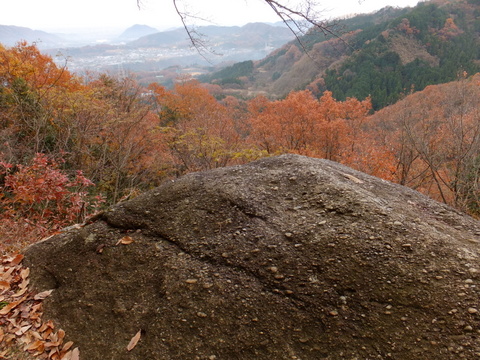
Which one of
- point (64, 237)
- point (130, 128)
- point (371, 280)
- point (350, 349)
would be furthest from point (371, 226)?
point (130, 128)

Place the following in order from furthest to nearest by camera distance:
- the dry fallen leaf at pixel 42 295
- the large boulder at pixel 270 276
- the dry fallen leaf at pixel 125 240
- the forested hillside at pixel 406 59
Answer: the forested hillside at pixel 406 59 → the dry fallen leaf at pixel 125 240 → the dry fallen leaf at pixel 42 295 → the large boulder at pixel 270 276

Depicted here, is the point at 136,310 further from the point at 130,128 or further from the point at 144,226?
the point at 130,128

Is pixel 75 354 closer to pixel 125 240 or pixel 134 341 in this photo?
pixel 134 341

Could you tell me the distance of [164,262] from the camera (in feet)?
10.4

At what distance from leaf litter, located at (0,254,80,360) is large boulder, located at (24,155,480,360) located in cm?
10

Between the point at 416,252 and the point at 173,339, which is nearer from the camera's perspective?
the point at 173,339

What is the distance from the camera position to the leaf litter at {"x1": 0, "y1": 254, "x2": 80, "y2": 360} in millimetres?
2529

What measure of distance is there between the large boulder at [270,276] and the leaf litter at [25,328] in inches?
4.1

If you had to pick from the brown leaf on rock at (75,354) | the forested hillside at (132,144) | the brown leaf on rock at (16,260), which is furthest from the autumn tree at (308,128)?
the brown leaf on rock at (75,354)

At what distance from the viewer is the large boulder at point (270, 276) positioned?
2363 millimetres

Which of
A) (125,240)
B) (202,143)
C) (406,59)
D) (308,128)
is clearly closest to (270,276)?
(125,240)

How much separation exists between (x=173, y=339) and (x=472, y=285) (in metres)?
2.85

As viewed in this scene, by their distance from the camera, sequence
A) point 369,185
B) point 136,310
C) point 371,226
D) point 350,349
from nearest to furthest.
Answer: point 350,349 < point 136,310 < point 371,226 < point 369,185

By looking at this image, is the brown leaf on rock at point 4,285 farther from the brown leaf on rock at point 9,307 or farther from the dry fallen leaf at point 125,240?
the dry fallen leaf at point 125,240
